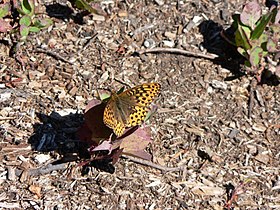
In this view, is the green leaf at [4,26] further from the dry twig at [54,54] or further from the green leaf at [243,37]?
the green leaf at [243,37]

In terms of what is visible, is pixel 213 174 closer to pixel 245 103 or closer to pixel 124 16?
pixel 245 103

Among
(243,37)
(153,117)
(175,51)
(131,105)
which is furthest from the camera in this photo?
(175,51)

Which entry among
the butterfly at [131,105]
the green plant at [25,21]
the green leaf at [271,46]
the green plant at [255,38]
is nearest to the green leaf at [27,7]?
the green plant at [25,21]

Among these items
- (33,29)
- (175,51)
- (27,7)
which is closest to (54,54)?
(33,29)

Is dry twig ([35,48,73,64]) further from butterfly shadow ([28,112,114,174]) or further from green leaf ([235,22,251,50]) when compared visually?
green leaf ([235,22,251,50])

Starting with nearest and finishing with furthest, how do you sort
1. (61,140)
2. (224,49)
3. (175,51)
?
(61,140) → (175,51) → (224,49)

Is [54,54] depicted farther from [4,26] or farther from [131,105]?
[131,105]
